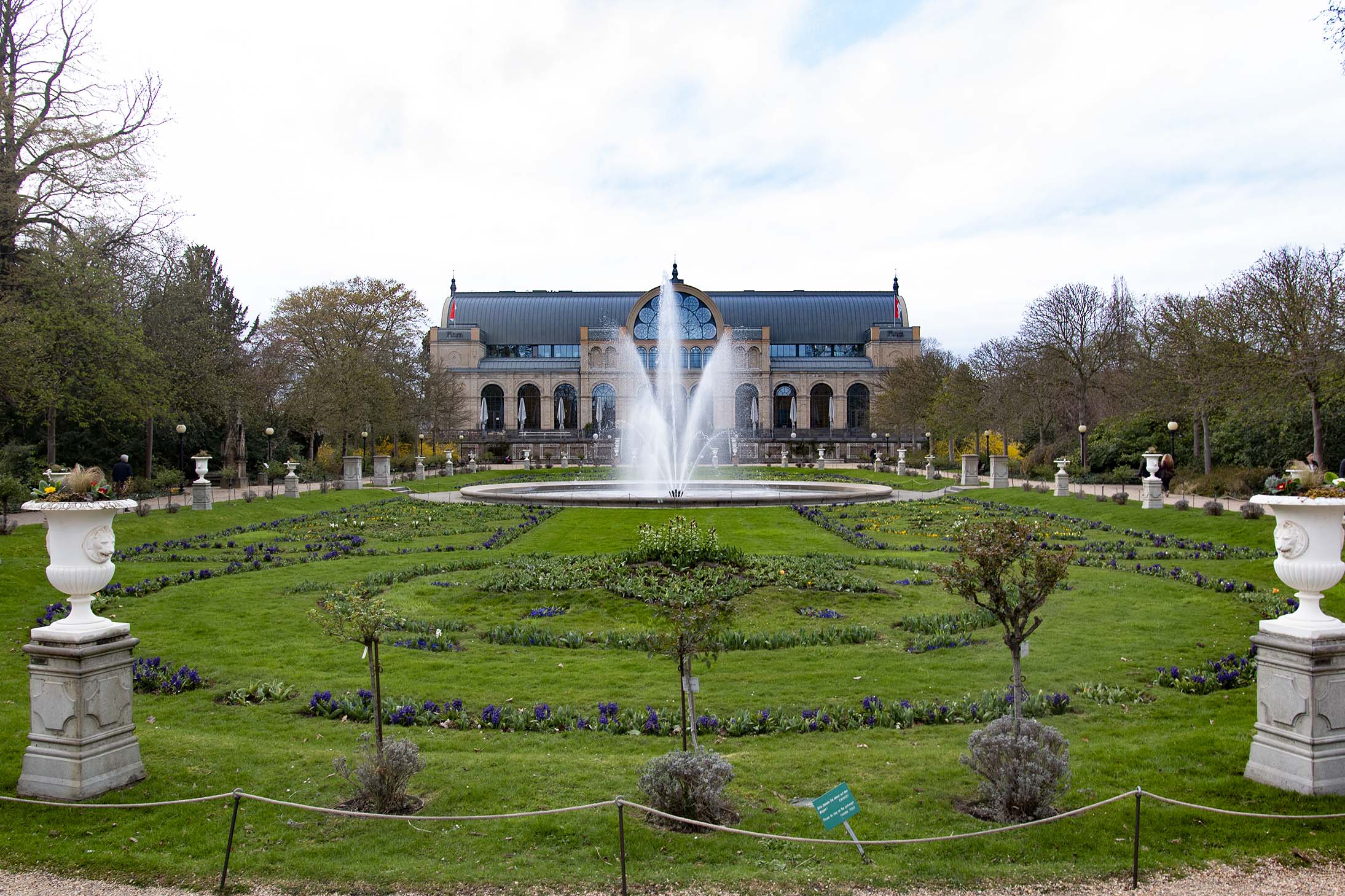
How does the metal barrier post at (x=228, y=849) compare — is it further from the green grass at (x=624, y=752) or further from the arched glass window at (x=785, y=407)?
the arched glass window at (x=785, y=407)

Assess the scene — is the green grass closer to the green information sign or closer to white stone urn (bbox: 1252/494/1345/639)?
the green information sign

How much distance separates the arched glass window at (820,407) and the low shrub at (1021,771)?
81375mm

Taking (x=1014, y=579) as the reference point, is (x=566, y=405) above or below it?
above

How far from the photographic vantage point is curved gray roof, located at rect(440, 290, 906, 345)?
90000 mm

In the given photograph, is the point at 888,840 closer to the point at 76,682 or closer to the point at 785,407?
the point at 76,682

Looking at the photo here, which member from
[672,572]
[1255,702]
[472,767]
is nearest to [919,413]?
[672,572]

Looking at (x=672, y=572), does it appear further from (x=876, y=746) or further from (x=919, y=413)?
(x=919, y=413)

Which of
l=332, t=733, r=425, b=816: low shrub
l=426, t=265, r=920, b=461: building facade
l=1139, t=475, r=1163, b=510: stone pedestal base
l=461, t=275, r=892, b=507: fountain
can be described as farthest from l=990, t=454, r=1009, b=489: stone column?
l=426, t=265, r=920, b=461: building facade

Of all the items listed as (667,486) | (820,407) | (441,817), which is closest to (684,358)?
(820,407)

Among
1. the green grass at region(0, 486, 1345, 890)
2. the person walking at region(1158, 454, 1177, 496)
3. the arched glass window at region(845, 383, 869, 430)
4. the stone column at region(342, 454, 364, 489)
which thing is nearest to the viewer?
the green grass at region(0, 486, 1345, 890)

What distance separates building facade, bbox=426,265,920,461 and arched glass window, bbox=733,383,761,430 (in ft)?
0.35

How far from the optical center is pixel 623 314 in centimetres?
9006

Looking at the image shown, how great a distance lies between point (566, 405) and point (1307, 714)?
82547mm

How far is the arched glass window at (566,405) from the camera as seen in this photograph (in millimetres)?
86562
